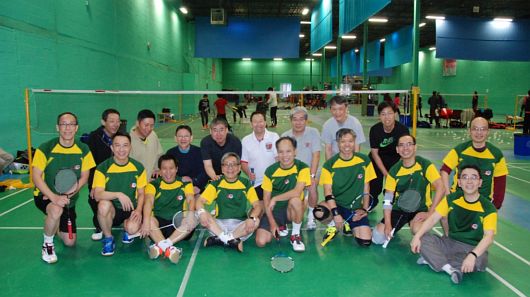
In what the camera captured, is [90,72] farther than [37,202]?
Yes

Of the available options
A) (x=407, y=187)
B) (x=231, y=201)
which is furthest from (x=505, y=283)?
(x=231, y=201)

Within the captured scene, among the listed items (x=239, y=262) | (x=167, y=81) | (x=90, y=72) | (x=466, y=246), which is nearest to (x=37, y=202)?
(x=239, y=262)

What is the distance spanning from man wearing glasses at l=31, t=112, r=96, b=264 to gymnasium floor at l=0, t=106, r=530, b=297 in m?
0.24

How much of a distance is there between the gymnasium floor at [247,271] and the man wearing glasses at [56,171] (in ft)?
0.79

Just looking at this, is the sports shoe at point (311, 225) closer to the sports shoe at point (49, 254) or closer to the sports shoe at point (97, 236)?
the sports shoe at point (97, 236)

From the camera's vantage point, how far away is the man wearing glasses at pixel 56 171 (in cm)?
495

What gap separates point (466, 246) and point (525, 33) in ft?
77.8

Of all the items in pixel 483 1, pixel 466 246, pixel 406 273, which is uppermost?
pixel 483 1

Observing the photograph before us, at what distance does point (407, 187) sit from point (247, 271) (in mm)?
2381

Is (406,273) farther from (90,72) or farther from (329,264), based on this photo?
(90,72)

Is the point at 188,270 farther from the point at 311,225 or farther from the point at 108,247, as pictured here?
the point at 311,225

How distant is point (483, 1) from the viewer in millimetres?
27531

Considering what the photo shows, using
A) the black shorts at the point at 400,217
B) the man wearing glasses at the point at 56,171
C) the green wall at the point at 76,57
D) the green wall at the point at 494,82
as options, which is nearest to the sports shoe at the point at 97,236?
the man wearing glasses at the point at 56,171

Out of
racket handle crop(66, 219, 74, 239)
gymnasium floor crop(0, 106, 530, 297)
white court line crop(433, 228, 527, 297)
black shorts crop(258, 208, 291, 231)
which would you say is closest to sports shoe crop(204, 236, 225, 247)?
gymnasium floor crop(0, 106, 530, 297)
